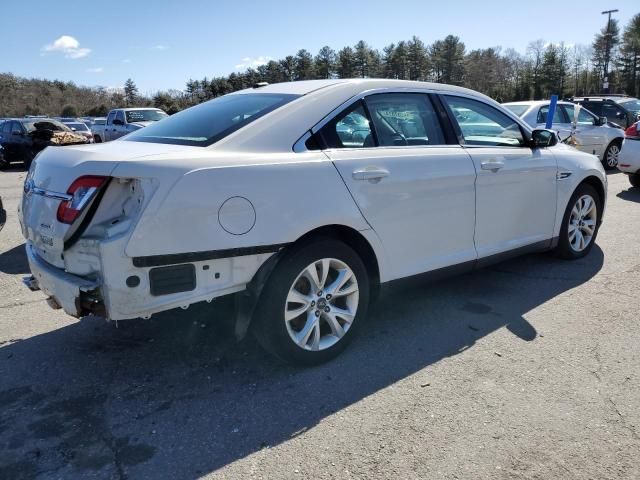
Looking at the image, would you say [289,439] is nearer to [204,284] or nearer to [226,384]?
[226,384]

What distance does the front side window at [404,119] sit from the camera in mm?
3637

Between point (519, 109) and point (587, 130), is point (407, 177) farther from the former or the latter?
point (587, 130)

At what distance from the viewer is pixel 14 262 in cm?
571

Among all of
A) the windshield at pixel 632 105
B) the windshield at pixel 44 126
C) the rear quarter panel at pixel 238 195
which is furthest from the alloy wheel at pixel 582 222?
the windshield at pixel 44 126

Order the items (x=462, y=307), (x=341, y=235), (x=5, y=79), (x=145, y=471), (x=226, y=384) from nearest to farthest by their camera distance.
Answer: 1. (x=145, y=471)
2. (x=226, y=384)
3. (x=341, y=235)
4. (x=462, y=307)
5. (x=5, y=79)

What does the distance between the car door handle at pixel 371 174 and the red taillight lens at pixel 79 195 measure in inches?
58.2

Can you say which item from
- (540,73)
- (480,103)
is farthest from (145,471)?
(540,73)

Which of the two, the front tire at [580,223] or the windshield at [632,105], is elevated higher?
the windshield at [632,105]

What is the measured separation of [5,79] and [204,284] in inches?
3502

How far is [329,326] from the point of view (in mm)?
3396

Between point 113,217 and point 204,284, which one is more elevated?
point 113,217

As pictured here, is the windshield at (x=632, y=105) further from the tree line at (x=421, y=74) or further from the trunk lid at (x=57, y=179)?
the tree line at (x=421, y=74)

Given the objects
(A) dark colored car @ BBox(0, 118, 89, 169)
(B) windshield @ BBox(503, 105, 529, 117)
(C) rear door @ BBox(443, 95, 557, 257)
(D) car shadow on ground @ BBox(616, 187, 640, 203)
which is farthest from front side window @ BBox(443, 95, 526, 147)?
(A) dark colored car @ BBox(0, 118, 89, 169)

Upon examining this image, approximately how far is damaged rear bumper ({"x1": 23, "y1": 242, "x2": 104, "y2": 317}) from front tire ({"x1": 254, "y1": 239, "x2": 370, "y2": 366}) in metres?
0.88
